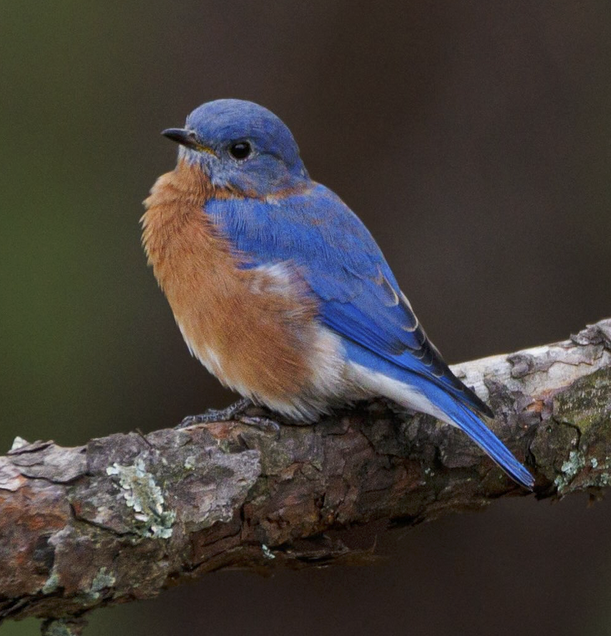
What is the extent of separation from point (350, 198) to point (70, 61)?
6.70 feet

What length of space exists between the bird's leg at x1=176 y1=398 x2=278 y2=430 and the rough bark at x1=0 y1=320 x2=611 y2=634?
0.11ft

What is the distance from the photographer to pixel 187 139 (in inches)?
176

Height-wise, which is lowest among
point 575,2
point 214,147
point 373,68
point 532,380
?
point 532,380

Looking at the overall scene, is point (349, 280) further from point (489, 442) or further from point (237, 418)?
point (489, 442)

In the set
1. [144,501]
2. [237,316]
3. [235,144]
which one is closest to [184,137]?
[235,144]

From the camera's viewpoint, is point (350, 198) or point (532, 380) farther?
point (350, 198)

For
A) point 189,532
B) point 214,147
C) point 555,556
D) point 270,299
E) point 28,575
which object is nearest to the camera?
point 28,575

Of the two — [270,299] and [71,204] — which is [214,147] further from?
[71,204]

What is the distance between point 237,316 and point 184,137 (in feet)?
3.05

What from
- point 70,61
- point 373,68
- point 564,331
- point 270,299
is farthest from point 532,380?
point 70,61

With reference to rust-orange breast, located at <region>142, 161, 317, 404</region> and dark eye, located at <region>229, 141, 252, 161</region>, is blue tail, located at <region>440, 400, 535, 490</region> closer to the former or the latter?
rust-orange breast, located at <region>142, 161, 317, 404</region>

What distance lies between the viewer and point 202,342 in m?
4.19

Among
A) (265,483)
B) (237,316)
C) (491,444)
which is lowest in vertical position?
(265,483)

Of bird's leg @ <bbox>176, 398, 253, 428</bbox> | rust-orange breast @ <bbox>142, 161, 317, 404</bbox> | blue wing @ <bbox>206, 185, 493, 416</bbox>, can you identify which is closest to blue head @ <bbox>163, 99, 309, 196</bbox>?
blue wing @ <bbox>206, 185, 493, 416</bbox>
